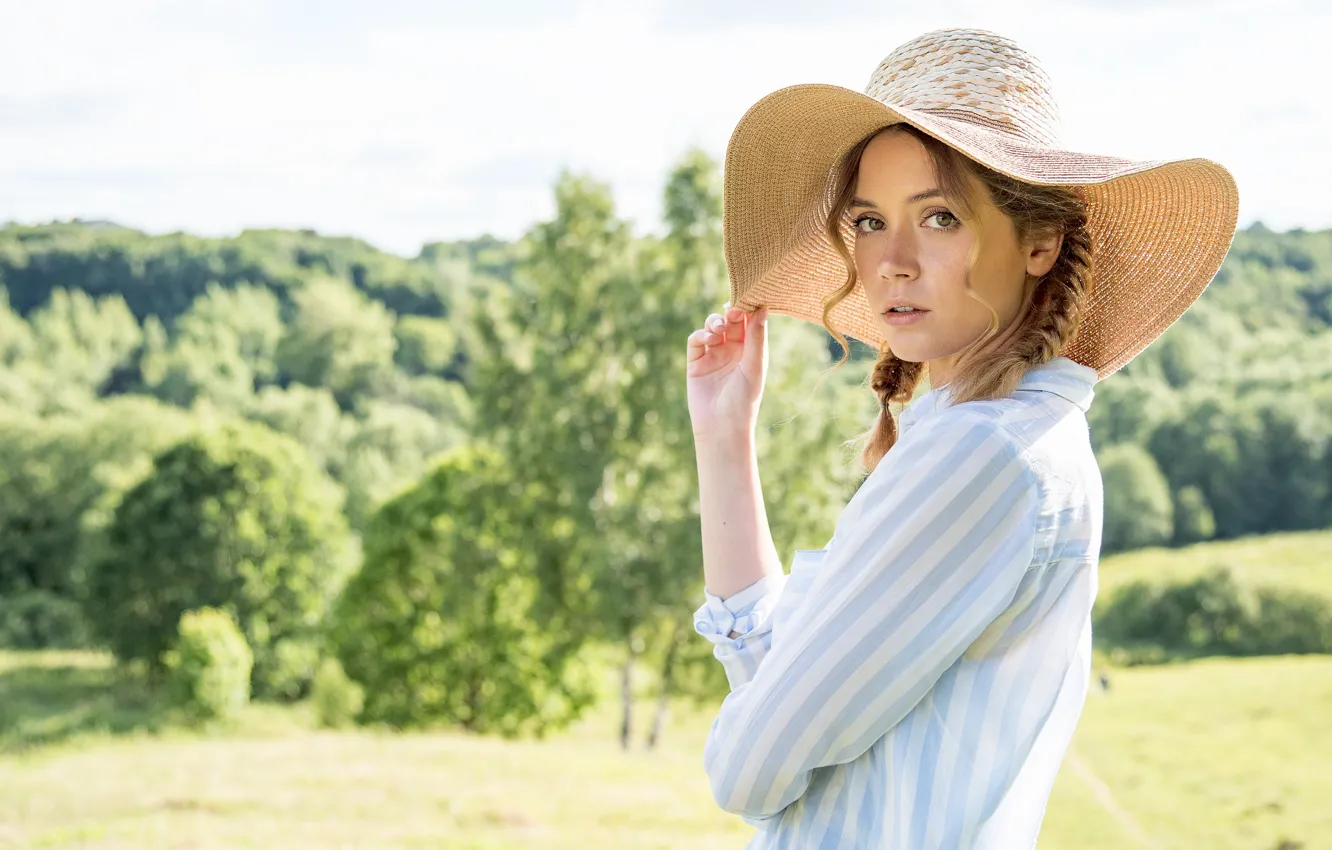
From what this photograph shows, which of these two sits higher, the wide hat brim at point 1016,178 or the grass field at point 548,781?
the wide hat brim at point 1016,178

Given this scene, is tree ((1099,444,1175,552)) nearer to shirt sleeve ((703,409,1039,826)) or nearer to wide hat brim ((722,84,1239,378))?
wide hat brim ((722,84,1239,378))

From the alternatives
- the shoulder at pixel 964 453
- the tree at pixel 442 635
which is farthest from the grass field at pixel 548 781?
the shoulder at pixel 964 453

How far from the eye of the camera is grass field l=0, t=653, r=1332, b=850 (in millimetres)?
9211

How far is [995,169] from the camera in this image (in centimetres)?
149

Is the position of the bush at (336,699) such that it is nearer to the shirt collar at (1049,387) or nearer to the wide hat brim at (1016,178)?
the wide hat brim at (1016,178)

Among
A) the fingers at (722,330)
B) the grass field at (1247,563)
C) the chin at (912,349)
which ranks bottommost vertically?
the grass field at (1247,563)

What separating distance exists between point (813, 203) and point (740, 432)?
1.29 ft

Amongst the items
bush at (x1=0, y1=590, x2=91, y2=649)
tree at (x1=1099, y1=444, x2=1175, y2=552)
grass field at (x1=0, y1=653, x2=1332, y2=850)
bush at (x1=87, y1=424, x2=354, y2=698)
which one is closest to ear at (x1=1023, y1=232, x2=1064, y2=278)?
grass field at (x1=0, y1=653, x2=1332, y2=850)

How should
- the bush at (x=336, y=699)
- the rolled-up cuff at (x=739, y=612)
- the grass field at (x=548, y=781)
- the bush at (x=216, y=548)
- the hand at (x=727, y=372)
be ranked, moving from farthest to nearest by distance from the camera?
the bush at (x=216, y=548) < the bush at (x=336, y=699) < the grass field at (x=548, y=781) < the hand at (x=727, y=372) < the rolled-up cuff at (x=739, y=612)

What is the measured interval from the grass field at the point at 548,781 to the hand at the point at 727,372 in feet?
23.9

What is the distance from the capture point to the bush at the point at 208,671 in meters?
25.4

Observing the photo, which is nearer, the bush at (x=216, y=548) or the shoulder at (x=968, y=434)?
the shoulder at (x=968, y=434)

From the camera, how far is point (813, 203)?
6.37ft

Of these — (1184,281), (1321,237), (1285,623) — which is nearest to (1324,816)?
(1184,281)
